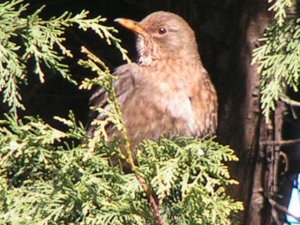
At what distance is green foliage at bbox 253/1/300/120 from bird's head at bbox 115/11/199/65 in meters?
1.34

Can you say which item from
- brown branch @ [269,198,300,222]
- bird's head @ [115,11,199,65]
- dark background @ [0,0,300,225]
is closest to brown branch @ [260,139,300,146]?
dark background @ [0,0,300,225]

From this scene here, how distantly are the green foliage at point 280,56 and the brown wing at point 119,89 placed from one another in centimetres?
114

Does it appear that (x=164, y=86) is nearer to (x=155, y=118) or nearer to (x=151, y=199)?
Answer: (x=155, y=118)

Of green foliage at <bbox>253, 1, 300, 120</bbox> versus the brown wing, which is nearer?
green foliage at <bbox>253, 1, 300, 120</bbox>

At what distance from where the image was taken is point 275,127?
225 inches

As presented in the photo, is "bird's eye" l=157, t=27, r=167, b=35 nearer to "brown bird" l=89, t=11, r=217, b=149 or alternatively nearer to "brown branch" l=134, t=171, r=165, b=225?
"brown bird" l=89, t=11, r=217, b=149

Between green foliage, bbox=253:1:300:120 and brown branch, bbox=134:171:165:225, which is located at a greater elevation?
green foliage, bbox=253:1:300:120

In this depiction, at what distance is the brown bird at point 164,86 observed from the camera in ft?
19.1

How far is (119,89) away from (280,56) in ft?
4.42

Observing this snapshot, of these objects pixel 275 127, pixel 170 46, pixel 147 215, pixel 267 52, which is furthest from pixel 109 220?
pixel 170 46

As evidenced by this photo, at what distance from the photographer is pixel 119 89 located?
5.99m

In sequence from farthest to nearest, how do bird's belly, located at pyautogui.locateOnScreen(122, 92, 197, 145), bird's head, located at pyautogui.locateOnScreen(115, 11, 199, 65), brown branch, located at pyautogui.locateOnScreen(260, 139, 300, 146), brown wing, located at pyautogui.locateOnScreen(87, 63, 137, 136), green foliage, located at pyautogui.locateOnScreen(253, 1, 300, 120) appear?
bird's head, located at pyautogui.locateOnScreen(115, 11, 199, 65) < brown wing, located at pyautogui.locateOnScreen(87, 63, 137, 136) < bird's belly, located at pyautogui.locateOnScreen(122, 92, 197, 145) < brown branch, located at pyautogui.locateOnScreen(260, 139, 300, 146) < green foliage, located at pyautogui.locateOnScreen(253, 1, 300, 120)

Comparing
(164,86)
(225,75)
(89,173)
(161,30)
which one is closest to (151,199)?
(89,173)

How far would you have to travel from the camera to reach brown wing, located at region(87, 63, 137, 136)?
596cm
